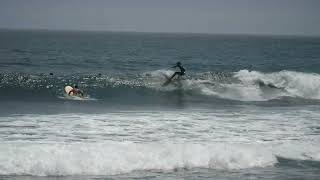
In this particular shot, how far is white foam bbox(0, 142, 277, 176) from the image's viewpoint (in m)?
12.8

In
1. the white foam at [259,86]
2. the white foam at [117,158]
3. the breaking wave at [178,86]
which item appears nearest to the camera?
the white foam at [117,158]

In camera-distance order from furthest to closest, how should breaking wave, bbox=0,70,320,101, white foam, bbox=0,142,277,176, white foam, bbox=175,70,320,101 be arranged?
1. white foam, bbox=175,70,320,101
2. breaking wave, bbox=0,70,320,101
3. white foam, bbox=0,142,277,176

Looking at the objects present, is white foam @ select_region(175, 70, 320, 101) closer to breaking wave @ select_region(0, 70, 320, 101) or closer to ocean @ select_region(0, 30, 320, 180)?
breaking wave @ select_region(0, 70, 320, 101)

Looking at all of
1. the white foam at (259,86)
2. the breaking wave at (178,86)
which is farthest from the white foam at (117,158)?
the white foam at (259,86)

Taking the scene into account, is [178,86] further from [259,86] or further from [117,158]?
[117,158]

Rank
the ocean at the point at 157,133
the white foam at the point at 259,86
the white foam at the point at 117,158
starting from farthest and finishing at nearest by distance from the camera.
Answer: the white foam at the point at 259,86
the ocean at the point at 157,133
the white foam at the point at 117,158

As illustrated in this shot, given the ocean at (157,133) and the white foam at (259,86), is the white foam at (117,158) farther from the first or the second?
the white foam at (259,86)

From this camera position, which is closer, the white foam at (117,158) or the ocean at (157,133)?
the white foam at (117,158)

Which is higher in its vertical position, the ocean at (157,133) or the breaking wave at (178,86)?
the breaking wave at (178,86)

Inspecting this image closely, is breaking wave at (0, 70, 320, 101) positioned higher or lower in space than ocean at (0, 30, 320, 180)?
higher

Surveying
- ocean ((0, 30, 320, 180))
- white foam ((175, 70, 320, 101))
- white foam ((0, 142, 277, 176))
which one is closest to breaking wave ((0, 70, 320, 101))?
white foam ((175, 70, 320, 101))

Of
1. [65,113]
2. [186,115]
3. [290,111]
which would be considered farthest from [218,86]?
[65,113]

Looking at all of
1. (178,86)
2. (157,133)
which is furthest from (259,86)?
(157,133)

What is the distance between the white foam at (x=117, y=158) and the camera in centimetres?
1283
